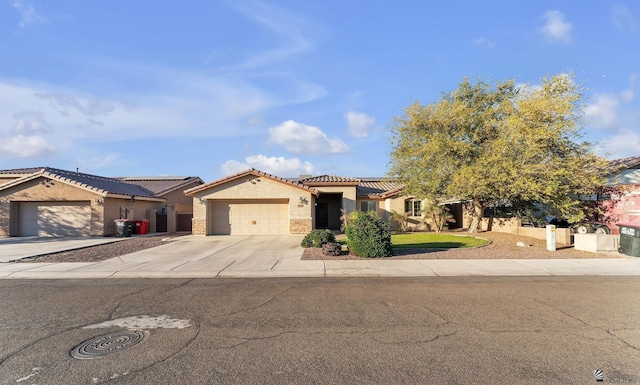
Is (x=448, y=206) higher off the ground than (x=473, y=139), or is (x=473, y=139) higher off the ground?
(x=473, y=139)

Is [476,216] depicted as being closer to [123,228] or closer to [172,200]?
[123,228]

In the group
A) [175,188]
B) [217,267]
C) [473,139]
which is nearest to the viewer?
[217,267]

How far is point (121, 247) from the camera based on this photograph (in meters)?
16.8

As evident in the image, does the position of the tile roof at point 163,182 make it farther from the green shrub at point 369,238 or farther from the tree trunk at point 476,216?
the tree trunk at point 476,216

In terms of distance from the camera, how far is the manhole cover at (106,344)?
15.4 ft

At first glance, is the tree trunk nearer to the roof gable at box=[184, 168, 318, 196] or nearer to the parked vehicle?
the parked vehicle

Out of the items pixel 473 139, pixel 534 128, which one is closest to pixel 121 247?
pixel 473 139

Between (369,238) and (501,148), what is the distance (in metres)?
8.90

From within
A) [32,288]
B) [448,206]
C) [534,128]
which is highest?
[534,128]

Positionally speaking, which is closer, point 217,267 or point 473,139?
point 217,267

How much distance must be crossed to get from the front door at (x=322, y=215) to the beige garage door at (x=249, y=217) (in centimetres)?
650

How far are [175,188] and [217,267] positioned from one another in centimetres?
2274

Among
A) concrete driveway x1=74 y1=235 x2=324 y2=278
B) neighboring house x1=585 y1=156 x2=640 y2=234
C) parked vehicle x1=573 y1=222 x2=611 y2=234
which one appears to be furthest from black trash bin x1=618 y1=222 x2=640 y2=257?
concrete driveway x1=74 y1=235 x2=324 y2=278

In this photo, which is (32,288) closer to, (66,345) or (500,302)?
(66,345)
